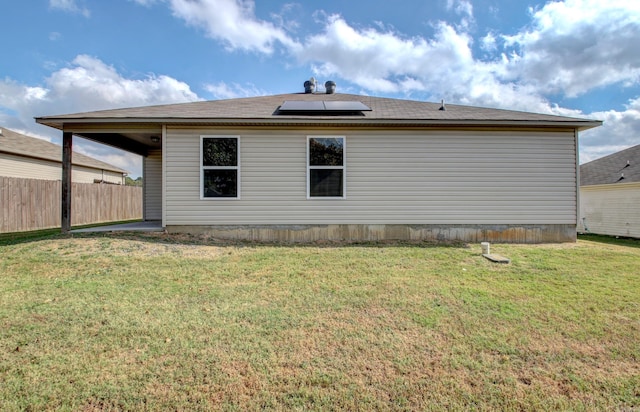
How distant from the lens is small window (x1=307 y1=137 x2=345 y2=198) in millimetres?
7746

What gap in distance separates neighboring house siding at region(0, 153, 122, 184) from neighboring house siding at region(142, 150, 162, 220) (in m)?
8.05

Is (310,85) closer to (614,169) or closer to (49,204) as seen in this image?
(49,204)

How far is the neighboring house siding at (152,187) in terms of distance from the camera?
35.2 ft

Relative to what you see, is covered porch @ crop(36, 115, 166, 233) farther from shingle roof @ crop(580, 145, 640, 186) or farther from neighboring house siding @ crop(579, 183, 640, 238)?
shingle roof @ crop(580, 145, 640, 186)

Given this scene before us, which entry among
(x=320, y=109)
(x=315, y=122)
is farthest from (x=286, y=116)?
(x=320, y=109)

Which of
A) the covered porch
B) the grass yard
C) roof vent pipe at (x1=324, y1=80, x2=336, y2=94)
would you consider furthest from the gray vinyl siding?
roof vent pipe at (x1=324, y1=80, x2=336, y2=94)

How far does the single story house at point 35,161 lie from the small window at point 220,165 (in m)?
12.2

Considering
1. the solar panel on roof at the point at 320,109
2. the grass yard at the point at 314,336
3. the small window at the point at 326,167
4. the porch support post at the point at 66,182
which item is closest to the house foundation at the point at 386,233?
the small window at the point at 326,167

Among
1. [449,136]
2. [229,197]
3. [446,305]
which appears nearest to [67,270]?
[229,197]

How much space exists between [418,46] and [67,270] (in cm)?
1392

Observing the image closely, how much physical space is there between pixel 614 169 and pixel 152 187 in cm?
2010

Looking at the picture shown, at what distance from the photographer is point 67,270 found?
4871 mm

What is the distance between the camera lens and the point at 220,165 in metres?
7.67

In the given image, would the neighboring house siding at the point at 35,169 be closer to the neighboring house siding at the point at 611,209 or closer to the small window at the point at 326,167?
the small window at the point at 326,167
